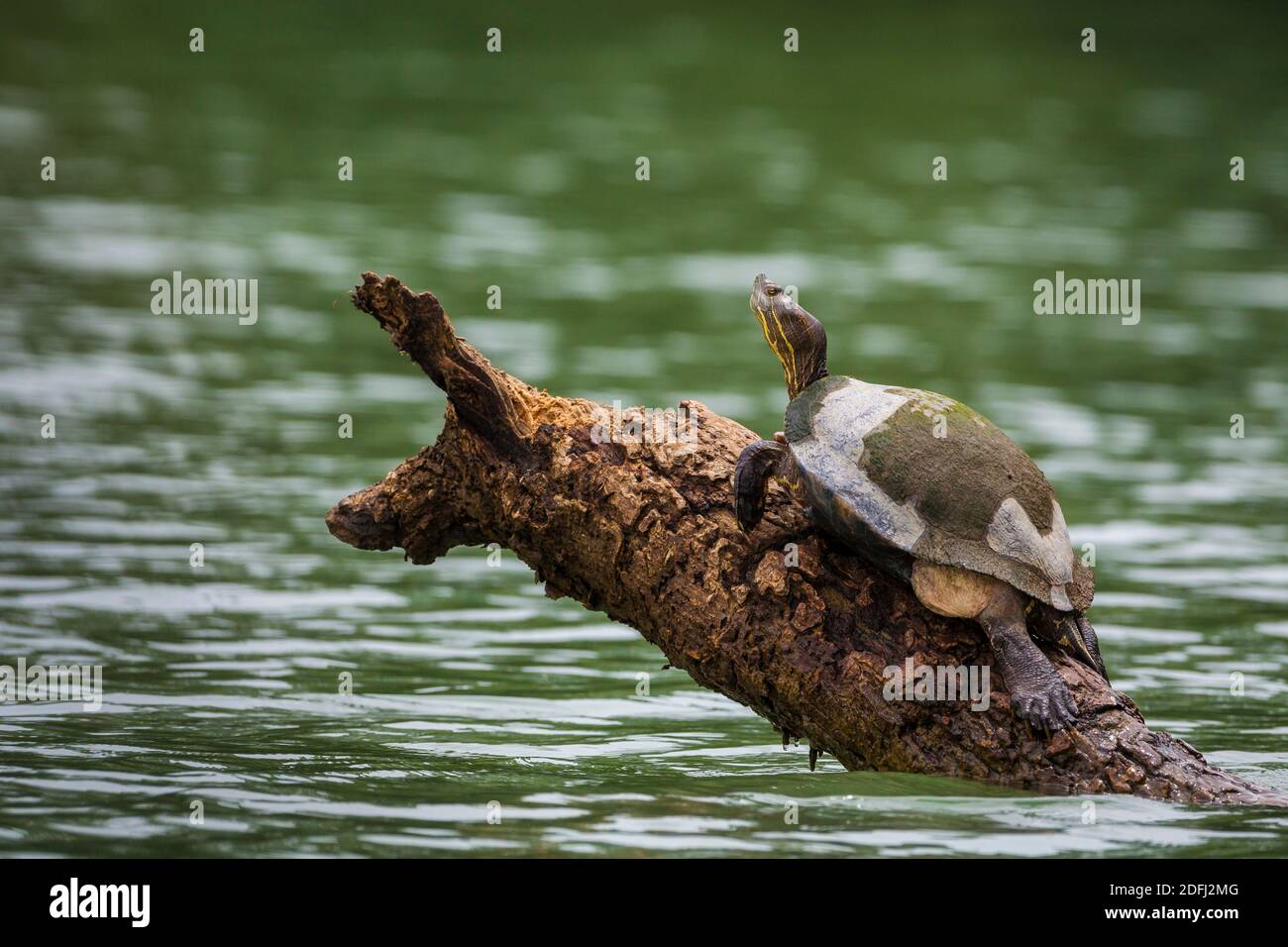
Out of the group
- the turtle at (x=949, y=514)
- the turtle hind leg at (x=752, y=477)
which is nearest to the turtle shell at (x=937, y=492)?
the turtle at (x=949, y=514)

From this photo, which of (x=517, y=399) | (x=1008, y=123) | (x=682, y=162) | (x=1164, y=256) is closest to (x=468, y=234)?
(x=682, y=162)

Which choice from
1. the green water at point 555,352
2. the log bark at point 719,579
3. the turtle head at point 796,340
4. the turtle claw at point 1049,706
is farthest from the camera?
the turtle head at point 796,340

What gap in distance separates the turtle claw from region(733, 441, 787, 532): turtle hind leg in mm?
1200

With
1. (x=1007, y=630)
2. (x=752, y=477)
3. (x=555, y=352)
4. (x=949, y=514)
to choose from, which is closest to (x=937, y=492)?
(x=949, y=514)

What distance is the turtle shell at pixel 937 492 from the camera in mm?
6973

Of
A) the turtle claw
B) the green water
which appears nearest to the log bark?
the turtle claw

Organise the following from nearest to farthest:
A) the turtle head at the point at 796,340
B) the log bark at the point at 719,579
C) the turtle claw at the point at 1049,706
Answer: the turtle claw at the point at 1049,706, the log bark at the point at 719,579, the turtle head at the point at 796,340

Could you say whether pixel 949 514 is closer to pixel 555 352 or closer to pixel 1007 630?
pixel 1007 630

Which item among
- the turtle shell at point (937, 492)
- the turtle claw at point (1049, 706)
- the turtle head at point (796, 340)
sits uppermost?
the turtle head at point (796, 340)

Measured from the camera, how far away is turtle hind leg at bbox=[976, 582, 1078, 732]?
22.7 ft

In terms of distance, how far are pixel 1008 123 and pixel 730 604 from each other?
66.0 feet

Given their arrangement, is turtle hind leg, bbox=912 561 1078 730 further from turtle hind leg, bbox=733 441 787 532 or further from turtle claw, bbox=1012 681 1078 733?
turtle hind leg, bbox=733 441 787 532

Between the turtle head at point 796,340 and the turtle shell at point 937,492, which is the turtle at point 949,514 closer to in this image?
the turtle shell at point 937,492

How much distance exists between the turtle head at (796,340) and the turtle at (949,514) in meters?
0.52
